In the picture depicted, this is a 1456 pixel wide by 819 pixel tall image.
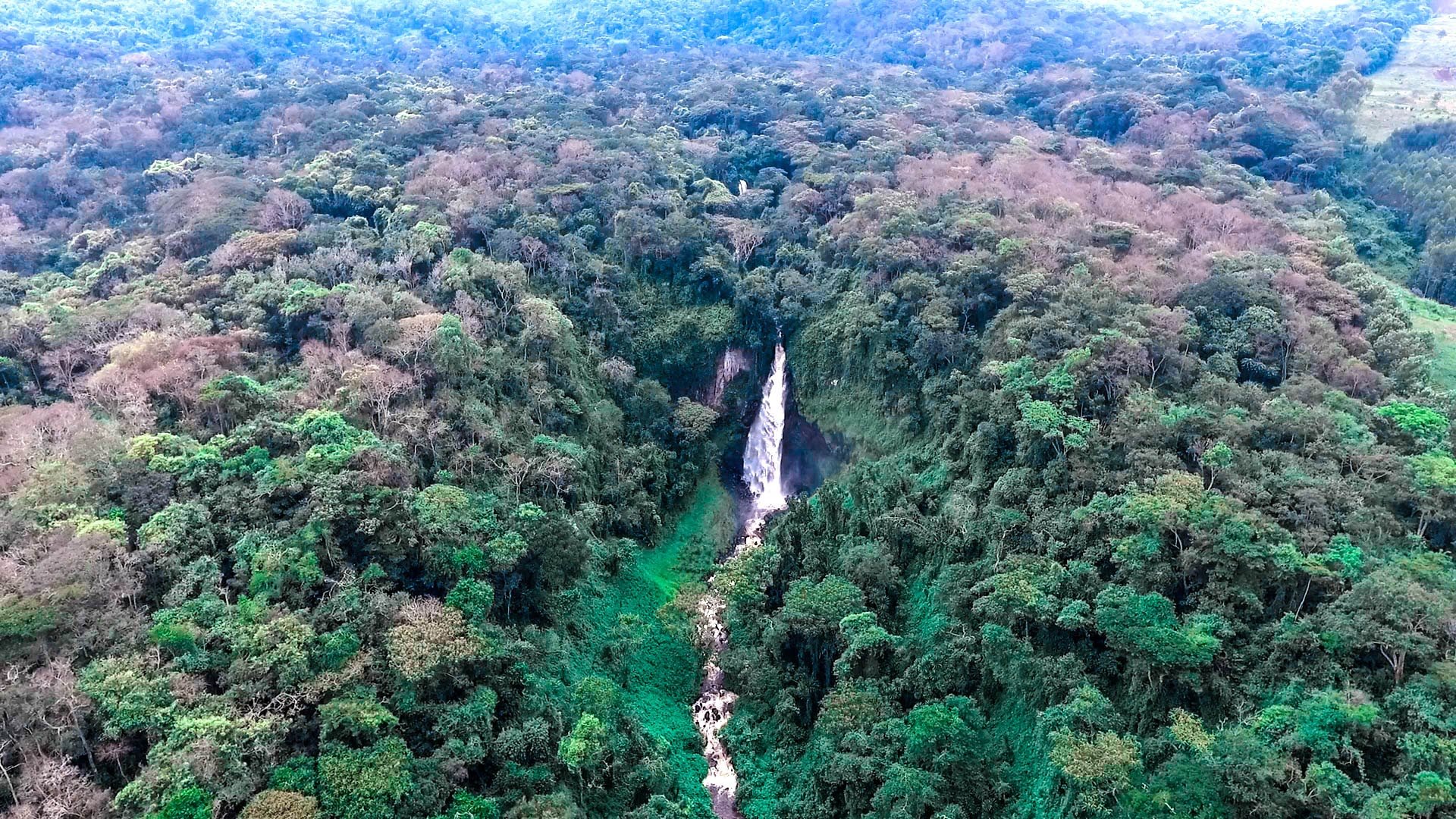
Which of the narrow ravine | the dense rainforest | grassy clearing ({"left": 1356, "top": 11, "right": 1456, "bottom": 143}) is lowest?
the narrow ravine

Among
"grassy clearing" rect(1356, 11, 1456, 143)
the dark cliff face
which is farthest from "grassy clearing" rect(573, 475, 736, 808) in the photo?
"grassy clearing" rect(1356, 11, 1456, 143)

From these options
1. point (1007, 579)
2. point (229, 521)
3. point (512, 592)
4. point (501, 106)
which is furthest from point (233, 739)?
point (501, 106)

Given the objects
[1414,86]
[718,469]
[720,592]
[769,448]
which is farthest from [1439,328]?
[1414,86]

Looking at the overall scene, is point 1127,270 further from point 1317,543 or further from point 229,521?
point 229,521

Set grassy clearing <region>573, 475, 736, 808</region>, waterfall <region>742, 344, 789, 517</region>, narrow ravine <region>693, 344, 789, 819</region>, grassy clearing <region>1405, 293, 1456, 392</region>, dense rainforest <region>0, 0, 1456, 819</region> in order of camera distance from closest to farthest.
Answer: dense rainforest <region>0, 0, 1456, 819</region>
narrow ravine <region>693, 344, 789, 819</region>
grassy clearing <region>573, 475, 736, 808</region>
grassy clearing <region>1405, 293, 1456, 392</region>
waterfall <region>742, 344, 789, 517</region>

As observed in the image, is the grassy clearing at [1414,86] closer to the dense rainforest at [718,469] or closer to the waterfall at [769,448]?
the dense rainforest at [718,469]

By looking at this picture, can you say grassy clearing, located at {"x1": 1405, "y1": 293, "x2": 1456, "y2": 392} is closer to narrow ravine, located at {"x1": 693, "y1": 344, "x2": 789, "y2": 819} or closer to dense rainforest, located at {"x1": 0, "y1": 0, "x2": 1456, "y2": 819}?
dense rainforest, located at {"x1": 0, "y1": 0, "x2": 1456, "y2": 819}
